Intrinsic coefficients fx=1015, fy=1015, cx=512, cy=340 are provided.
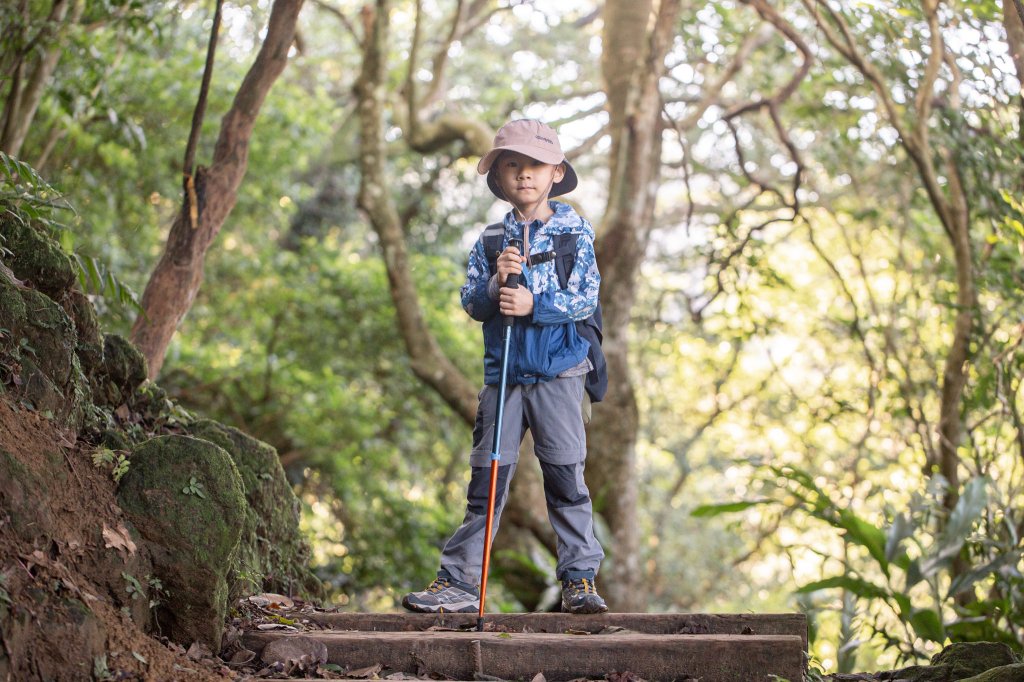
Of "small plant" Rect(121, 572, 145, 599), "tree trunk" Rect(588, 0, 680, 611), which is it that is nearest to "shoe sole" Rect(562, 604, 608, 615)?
"small plant" Rect(121, 572, 145, 599)

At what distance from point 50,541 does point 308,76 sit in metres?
13.3

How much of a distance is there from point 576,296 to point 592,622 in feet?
4.23

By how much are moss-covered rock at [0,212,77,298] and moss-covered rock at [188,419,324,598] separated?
3.00 feet

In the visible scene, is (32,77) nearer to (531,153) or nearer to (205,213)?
(205,213)

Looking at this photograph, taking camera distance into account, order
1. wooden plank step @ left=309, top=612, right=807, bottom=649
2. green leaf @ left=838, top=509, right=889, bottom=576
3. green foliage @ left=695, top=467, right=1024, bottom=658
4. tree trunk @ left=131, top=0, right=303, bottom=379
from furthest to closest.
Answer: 1. green leaf @ left=838, top=509, right=889, bottom=576
2. green foliage @ left=695, top=467, right=1024, bottom=658
3. tree trunk @ left=131, top=0, right=303, bottom=379
4. wooden plank step @ left=309, top=612, right=807, bottom=649

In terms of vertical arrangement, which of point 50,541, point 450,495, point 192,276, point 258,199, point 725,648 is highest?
point 258,199

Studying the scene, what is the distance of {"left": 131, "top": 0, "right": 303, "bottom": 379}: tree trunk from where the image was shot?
197 inches

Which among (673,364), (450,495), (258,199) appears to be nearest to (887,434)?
(673,364)

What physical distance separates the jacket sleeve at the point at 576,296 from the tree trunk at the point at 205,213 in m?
1.97

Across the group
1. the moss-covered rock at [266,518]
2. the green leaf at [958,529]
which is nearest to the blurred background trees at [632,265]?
the green leaf at [958,529]

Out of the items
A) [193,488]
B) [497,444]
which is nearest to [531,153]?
[497,444]

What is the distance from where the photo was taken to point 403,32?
1541 cm

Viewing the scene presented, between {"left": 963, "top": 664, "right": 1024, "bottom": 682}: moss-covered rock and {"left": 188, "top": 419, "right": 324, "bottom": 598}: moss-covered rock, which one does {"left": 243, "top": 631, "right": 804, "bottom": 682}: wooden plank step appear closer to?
{"left": 963, "top": 664, "right": 1024, "bottom": 682}: moss-covered rock

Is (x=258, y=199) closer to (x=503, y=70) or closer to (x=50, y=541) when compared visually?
(x=503, y=70)
